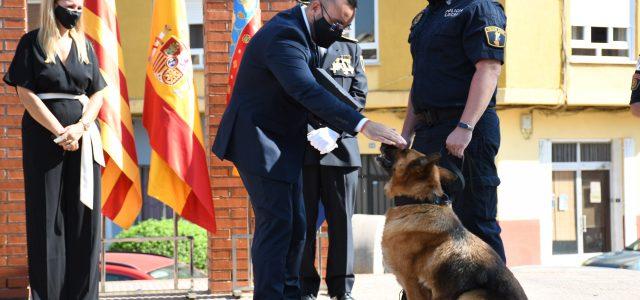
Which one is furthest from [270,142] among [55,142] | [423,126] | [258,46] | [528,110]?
[528,110]

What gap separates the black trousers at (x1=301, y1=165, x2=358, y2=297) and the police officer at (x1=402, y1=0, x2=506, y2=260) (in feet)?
2.93

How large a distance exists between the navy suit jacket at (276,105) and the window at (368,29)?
1830 centimetres

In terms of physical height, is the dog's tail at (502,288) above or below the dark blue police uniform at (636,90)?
below

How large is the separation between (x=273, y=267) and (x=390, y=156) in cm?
90

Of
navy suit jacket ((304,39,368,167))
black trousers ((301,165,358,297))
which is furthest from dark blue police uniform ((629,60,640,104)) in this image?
black trousers ((301,165,358,297))

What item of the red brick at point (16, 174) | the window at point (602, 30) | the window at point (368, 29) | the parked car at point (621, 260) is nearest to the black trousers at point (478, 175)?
the red brick at point (16, 174)

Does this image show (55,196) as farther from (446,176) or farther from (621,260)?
(621,260)

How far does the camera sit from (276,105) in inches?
209

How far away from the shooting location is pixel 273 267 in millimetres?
5215

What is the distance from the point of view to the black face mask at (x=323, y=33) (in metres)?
5.34

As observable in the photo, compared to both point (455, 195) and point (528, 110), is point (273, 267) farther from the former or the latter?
point (528, 110)

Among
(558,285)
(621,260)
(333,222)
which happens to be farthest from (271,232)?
(621,260)

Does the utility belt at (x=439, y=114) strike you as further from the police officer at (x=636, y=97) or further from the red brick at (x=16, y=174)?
the red brick at (x=16, y=174)

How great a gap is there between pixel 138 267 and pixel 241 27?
26.1ft
